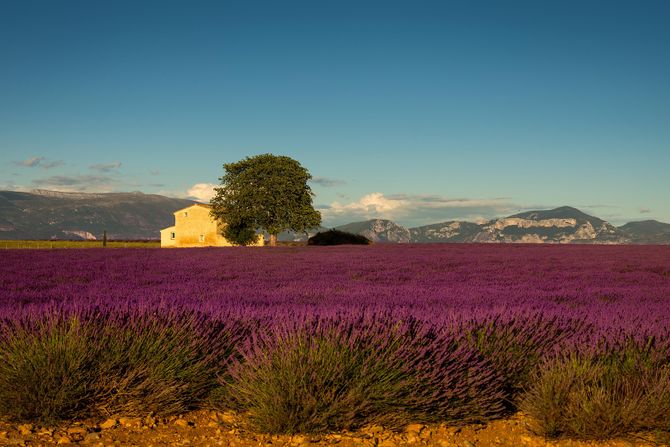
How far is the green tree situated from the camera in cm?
4809

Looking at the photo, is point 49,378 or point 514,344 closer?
point 49,378

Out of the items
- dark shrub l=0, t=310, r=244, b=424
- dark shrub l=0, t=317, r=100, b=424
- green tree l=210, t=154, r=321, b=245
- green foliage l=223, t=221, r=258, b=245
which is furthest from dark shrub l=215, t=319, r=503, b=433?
green foliage l=223, t=221, r=258, b=245

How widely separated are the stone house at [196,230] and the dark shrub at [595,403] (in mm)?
50891

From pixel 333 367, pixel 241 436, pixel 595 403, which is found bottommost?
pixel 241 436

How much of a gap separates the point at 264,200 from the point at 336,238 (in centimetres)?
806

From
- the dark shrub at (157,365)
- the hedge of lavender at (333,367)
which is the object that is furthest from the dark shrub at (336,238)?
the dark shrub at (157,365)

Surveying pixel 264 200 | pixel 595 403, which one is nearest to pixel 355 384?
pixel 595 403

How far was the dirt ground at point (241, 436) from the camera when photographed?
12.3ft

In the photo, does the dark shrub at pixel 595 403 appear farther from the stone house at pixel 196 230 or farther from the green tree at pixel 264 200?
the stone house at pixel 196 230

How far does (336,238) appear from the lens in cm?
5203

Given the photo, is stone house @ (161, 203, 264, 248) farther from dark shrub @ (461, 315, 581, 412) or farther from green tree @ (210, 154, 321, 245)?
dark shrub @ (461, 315, 581, 412)

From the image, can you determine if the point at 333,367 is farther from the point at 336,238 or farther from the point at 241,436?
the point at 336,238

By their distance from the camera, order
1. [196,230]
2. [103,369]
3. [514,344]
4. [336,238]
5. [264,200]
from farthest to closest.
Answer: [196,230], [336,238], [264,200], [514,344], [103,369]

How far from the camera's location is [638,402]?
12.7ft
